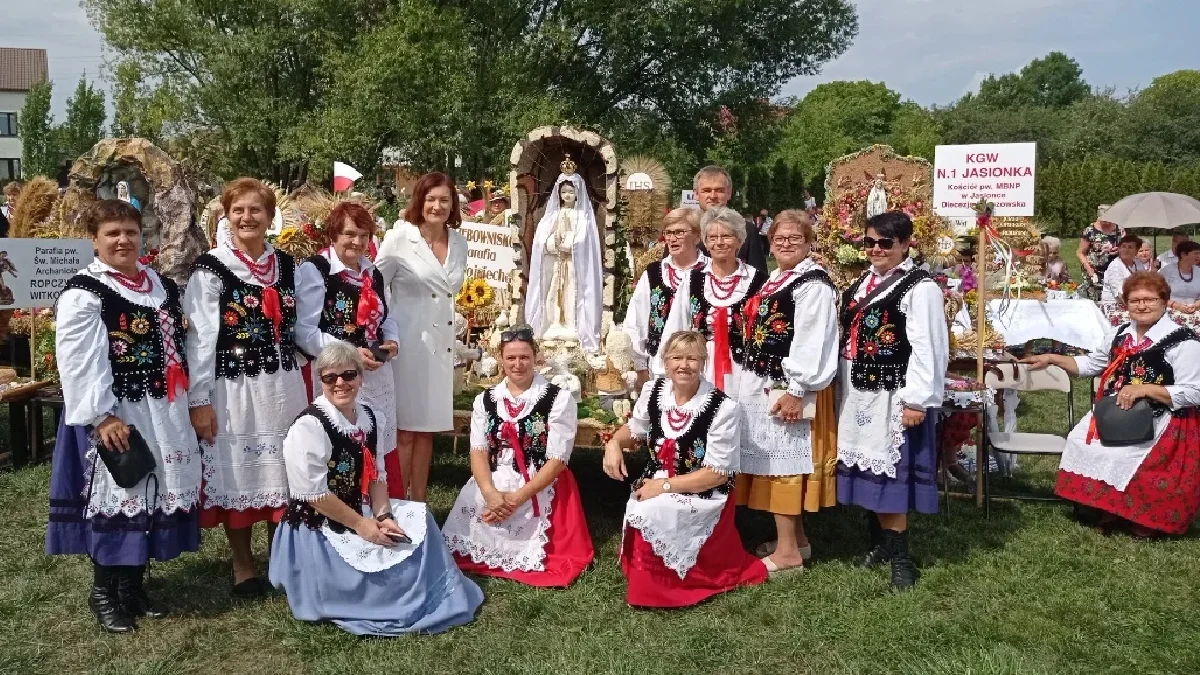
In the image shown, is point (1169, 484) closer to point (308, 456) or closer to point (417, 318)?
point (417, 318)

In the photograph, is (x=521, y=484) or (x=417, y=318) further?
(x=417, y=318)

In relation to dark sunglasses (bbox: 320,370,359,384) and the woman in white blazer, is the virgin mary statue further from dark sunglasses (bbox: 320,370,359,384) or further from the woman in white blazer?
dark sunglasses (bbox: 320,370,359,384)

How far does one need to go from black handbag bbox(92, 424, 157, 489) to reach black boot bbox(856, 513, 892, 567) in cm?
328

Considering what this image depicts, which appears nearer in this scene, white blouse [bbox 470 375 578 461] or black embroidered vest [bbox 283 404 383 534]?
black embroidered vest [bbox 283 404 383 534]

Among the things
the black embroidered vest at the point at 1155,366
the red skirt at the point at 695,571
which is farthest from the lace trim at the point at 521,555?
the black embroidered vest at the point at 1155,366

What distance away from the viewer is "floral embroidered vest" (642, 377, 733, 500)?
161 inches

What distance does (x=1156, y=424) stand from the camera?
16.3ft

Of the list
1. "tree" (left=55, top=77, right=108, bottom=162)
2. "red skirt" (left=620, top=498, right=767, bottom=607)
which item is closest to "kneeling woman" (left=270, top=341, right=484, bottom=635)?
"red skirt" (left=620, top=498, right=767, bottom=607)

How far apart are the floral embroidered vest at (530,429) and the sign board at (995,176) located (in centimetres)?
345

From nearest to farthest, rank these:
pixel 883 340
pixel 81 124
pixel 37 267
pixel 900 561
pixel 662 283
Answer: pixel 883 340, pixel 900 561, pixel 662 283, pixel 37 267, pixel 81 124

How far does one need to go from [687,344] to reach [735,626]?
4.00ft

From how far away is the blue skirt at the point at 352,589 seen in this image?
3.78m

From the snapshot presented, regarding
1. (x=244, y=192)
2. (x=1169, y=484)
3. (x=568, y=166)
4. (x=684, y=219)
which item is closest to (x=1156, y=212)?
(x=1169, y=484)

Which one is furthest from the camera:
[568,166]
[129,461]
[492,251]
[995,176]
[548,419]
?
[492,251]
